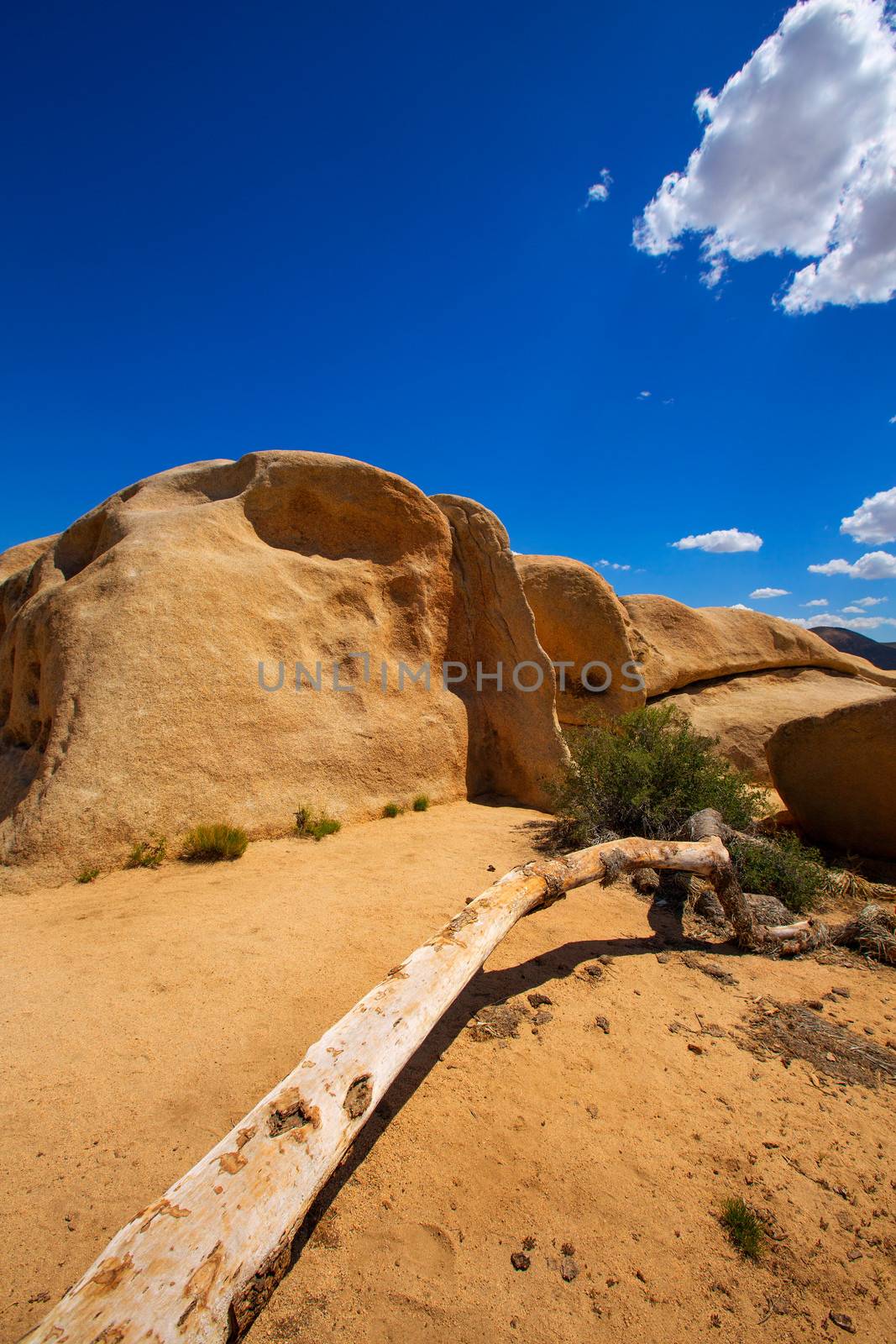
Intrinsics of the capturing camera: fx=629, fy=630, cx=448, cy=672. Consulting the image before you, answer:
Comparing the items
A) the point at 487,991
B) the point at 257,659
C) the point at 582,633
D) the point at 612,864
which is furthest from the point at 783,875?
the point at 582,633

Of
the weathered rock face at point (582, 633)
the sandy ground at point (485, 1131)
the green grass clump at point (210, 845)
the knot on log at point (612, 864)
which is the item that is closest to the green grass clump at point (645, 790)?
the sandy ground at point (485, 1131)

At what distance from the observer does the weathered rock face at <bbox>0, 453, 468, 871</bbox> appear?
5.22 meters

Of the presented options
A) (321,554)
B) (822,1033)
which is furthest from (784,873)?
(321,554)

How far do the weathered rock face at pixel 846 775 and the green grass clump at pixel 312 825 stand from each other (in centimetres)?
440

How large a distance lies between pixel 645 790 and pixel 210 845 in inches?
150

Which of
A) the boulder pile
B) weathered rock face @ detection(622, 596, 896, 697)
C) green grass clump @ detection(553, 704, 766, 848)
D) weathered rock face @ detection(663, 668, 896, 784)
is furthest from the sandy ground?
weathered rock face @ detection(622, 596, 896, 697)

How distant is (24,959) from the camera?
3463 millimetres

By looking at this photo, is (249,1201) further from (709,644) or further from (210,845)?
(709,644)

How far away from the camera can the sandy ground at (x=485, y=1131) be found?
1.71 m

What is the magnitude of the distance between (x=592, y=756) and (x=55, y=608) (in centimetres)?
548

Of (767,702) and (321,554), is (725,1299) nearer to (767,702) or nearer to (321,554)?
(321,554)

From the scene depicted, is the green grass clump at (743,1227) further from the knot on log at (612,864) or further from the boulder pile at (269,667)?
the boulder pile at (269,667)

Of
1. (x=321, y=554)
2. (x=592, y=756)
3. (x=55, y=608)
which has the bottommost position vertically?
(x=592, y=756)

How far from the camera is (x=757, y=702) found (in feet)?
39.1
